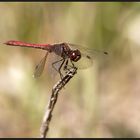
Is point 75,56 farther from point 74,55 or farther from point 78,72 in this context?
point 78,72

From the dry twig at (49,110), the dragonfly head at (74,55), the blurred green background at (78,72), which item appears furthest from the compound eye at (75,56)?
the blurred green background at (78,72)

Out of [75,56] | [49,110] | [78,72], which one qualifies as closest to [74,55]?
[75,56]

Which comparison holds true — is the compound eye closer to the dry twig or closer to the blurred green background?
the dry twig

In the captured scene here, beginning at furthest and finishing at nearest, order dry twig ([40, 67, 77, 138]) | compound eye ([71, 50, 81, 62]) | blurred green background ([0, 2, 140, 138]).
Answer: blurred green background ([0, 2, 140, 138]) < compound eye ([71, 50, 81, 62]) < dry twig ([40, 67, 77, 138])

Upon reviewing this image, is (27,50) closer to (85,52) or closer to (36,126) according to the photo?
(36,126)

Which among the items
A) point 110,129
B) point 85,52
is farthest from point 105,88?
point 85,52

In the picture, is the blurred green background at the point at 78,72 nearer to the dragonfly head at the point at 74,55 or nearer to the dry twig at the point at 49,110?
the dragonfly head at the point at 74,55

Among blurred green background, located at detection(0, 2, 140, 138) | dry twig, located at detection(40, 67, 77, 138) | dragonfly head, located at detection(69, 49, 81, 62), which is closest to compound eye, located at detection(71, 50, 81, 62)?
dragonfly head, located at detection(69, 49, 81, 62)

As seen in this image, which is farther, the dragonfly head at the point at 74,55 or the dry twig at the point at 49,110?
the dragonfly head at the point at 74,55
